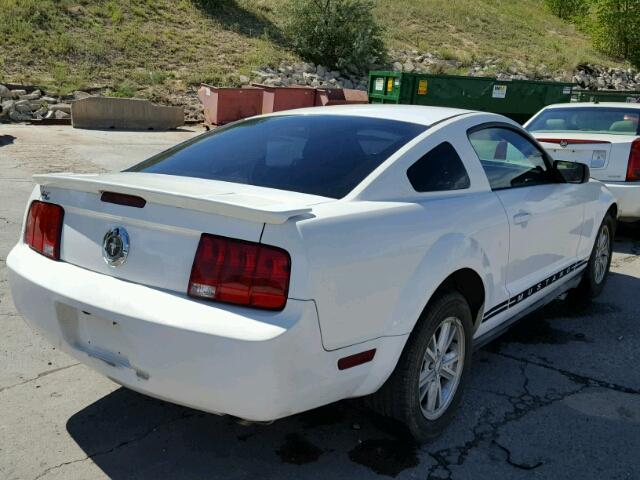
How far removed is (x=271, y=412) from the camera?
2457 millimetres

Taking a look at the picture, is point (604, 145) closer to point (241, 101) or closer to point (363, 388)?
point (363, 388)

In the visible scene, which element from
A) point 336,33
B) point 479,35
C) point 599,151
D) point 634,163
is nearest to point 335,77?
point 336,33

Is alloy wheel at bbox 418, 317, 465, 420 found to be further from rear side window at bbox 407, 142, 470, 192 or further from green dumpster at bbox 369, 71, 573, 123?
green dumpster at bbox 369, 71, 573, 123

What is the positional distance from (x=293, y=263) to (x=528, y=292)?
7.29 feet

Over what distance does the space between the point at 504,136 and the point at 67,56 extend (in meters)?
23.4

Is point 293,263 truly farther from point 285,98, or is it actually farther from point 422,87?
point 285,98

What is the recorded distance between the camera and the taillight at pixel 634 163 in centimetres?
702

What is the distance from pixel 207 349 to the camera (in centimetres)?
242

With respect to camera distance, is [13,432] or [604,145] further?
[604,145]

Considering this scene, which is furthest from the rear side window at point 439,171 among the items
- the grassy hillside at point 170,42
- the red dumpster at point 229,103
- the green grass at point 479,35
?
the green grass at point 479,35

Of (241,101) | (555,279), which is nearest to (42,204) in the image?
(555,279)

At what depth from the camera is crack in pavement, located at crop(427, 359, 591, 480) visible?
3034 mm

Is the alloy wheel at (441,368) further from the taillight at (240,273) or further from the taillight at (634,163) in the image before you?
the taillight at (634,163)

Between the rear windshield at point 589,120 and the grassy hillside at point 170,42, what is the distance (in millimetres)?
16679
